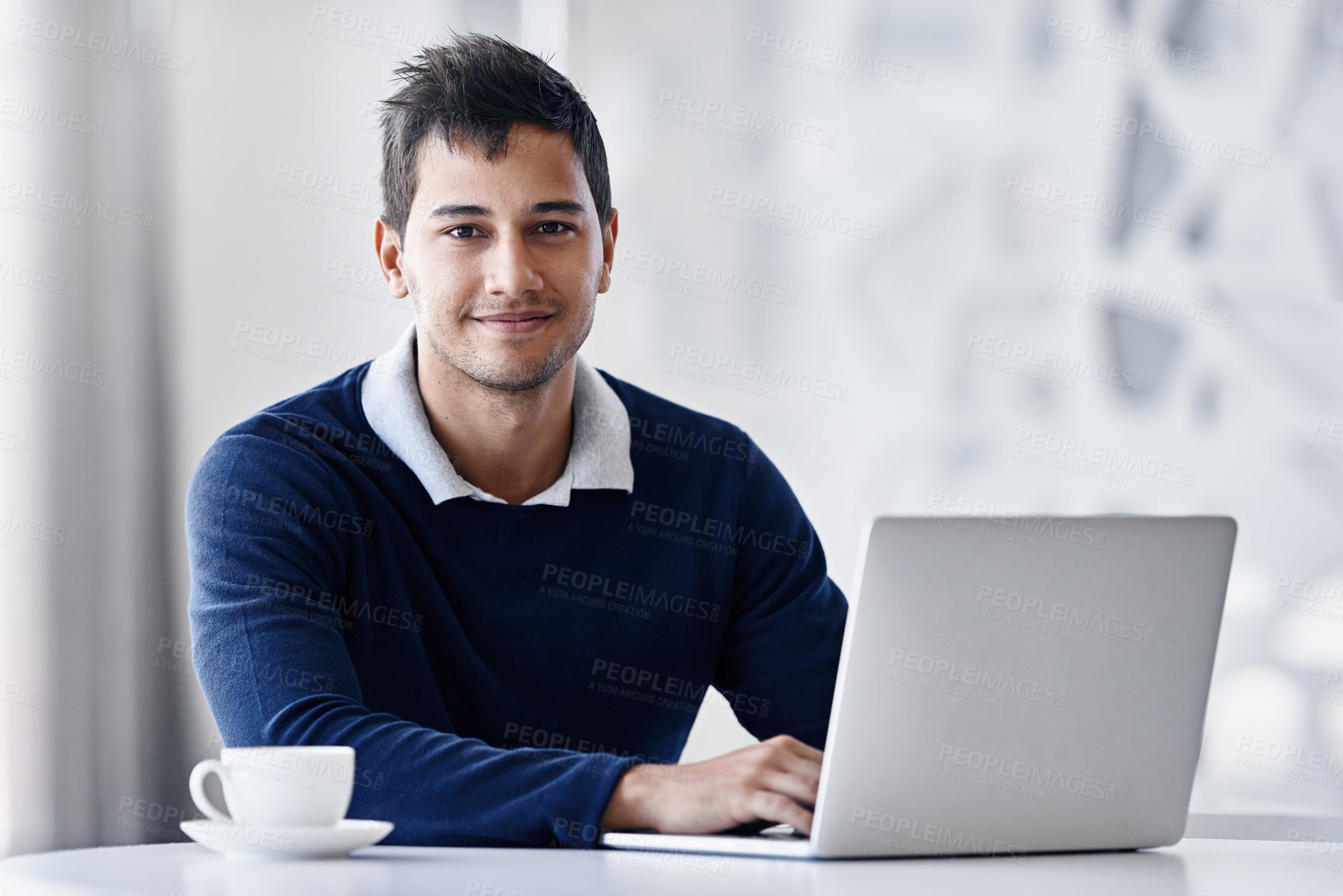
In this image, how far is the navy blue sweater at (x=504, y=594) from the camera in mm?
1154

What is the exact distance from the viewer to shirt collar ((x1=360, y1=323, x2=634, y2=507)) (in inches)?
57.6

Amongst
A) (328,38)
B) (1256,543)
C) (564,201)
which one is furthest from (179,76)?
(1256,543)

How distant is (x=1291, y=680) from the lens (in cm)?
258

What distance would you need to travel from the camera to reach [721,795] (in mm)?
977

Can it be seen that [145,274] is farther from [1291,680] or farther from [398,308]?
[1291,680]

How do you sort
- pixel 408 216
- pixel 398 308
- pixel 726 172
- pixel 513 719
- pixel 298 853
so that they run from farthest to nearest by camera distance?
pixel 726 172, pixel 398 308, pixel 408 216, pixel 513 719, pixel 298 853

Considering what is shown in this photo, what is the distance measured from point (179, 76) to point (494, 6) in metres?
0.63

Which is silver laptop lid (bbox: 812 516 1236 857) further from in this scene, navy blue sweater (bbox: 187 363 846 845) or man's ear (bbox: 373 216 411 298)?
man's ear (bbox: 373 216 411 298)

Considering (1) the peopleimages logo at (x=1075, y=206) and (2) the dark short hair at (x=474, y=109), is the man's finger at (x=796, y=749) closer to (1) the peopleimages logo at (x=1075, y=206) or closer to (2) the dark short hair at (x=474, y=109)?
(2) the dark short hair at (x=474, y=109)

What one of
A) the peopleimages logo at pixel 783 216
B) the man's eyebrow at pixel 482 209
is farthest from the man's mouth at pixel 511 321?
the peopleimages logo at pixel 783 216

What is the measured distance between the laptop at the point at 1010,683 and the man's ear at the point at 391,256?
2.94 feet

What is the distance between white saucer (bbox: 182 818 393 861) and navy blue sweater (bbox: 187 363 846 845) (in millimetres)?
181

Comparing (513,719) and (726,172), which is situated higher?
(726,172)

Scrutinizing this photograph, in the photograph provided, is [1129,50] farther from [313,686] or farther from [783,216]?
[313,686]
